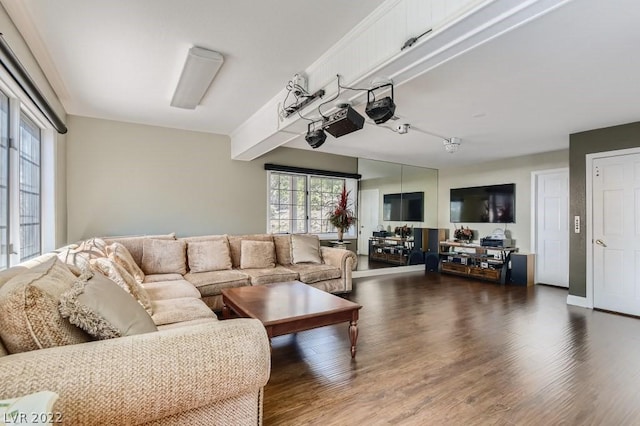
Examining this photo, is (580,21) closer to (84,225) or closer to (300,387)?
(300,387)

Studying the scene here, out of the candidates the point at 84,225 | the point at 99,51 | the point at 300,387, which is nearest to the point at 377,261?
the point at 300,387

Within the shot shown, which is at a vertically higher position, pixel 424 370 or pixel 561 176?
pixel 561 176

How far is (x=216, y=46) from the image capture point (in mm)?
2453

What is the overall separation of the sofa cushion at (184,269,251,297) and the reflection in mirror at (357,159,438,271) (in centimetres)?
321

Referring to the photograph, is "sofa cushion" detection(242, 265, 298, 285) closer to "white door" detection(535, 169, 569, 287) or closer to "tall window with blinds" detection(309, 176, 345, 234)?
"tall window with blinds" detection(309, 176, 345, 234)

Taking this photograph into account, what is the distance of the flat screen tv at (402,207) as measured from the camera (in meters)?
6.84

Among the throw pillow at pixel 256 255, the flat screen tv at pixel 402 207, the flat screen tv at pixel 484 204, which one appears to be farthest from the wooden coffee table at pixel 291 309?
the flat screen tv at pixel 484 204

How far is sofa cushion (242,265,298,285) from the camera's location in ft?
12.6

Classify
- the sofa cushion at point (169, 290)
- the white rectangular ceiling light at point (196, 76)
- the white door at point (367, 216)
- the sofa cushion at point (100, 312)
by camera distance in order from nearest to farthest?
the sofa cushion at point (100, 312) < the white rectangular ceiling light at point (196, 76) < the sofa cushion at point (169, 290) < the white door at point (367, 216)

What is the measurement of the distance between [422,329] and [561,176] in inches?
167

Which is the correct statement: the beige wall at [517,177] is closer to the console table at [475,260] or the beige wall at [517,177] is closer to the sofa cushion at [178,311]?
the console table at [475,260]

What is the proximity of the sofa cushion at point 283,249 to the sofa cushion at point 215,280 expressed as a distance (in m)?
0.84

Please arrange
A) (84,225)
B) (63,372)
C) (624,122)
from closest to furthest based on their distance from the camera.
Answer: (63,372), (624,122), (84,225)

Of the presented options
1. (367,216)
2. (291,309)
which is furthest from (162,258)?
(367,216)
